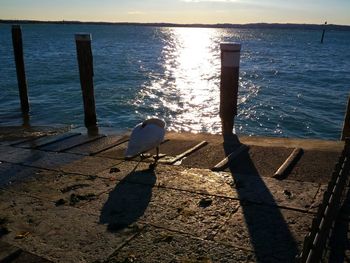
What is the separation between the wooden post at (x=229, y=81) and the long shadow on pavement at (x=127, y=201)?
2.74 m

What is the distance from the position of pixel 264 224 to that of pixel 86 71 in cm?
741

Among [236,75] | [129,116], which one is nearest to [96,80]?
[129,116]

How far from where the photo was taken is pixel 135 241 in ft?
12.9

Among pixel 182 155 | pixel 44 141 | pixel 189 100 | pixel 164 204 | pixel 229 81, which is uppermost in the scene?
pixel 229 81

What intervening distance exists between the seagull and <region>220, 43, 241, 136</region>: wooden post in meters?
1.75

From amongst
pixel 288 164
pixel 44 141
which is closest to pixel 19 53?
pixel 44 141

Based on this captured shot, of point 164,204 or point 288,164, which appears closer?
point 164,204

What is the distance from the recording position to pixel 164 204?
15.7 ft

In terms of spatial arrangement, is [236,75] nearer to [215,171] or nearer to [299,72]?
[215,171]

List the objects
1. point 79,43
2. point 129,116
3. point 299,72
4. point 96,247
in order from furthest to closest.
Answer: point 299,72, point 129,116, point 79,43, point 96,247

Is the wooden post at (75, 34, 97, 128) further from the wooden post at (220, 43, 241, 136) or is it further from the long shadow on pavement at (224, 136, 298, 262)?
the long shadow on pavement at (224, 136, 298, 262)

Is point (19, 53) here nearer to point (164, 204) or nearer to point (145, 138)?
point (145, 138)

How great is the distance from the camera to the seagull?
6.14 meters

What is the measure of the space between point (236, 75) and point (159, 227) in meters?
4.35
